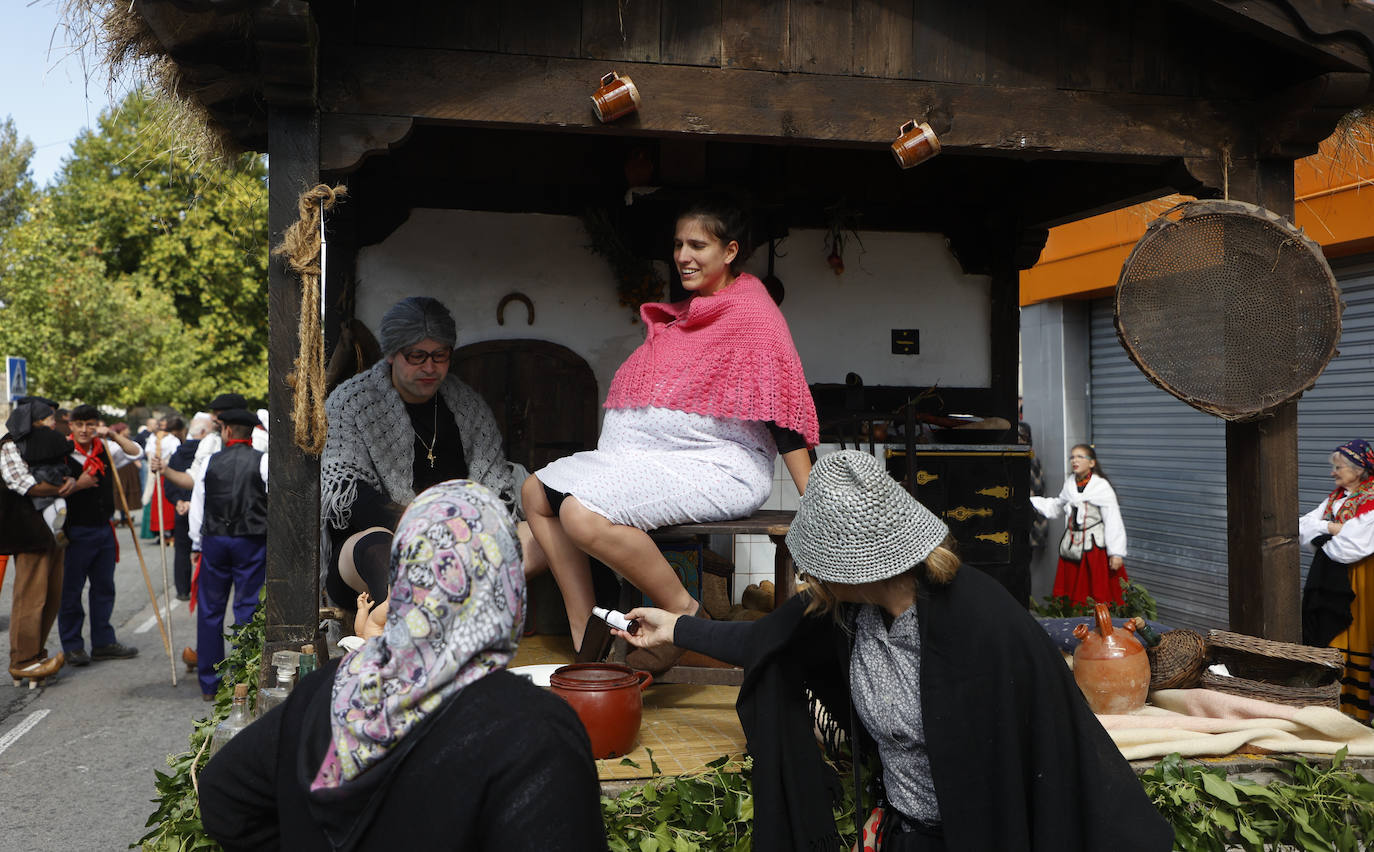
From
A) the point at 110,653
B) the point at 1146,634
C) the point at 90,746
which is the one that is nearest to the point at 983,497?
the point at 1146,634

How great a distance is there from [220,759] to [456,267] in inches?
181

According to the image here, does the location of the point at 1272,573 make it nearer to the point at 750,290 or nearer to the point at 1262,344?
the point at 1262,344

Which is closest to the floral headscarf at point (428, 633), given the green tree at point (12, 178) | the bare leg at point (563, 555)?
the bare leg at point (563, 555)

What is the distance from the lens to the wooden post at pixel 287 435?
3.72m

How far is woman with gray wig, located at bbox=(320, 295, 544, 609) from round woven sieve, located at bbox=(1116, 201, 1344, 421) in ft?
8.77

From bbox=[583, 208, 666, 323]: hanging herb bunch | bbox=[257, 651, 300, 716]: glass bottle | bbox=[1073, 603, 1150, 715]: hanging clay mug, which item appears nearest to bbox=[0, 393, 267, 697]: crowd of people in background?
bbox=[583, 208, 666, 323]: hanging herb bunch

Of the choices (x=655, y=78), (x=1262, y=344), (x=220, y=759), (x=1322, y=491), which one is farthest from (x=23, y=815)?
(x=1322, y=491)

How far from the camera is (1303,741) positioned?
3.72 metres

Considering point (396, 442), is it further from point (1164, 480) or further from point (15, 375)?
point (15, 375)

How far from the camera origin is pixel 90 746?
21.2 feet

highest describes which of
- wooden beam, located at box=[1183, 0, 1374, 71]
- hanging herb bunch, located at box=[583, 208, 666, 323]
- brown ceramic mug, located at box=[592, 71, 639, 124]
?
wooden beam, located at box=[1183, 0, 1374, 71]

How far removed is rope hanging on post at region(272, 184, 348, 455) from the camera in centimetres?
366

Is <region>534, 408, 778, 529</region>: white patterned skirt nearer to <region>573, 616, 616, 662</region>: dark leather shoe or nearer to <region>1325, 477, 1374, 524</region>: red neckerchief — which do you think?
<region>573, 616, 616, 662</region>: dark leather shoe

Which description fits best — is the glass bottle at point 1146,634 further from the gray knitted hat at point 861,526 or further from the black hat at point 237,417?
the black hat at point 237,417
